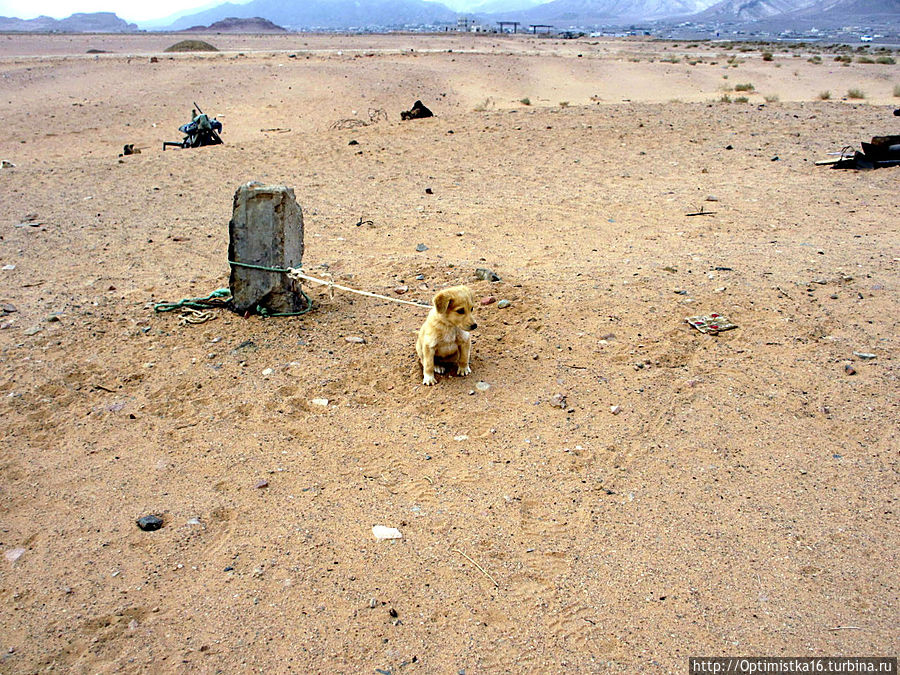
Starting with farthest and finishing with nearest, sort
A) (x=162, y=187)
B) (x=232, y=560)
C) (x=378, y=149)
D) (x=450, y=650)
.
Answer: (x=378, y=149)
(x=162, y=187)
(x=232, y=560)
(x=450, y=650)

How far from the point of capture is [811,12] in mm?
146000

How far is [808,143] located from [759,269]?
21.5 feet

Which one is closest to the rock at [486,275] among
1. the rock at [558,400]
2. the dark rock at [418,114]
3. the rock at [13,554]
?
the rock at [558,400]

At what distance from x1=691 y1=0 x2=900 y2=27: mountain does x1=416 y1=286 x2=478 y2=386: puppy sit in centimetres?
13549

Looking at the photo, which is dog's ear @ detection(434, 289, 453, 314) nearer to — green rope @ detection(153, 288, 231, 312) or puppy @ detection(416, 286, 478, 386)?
puppy @ detection(416, 286, 478, 386)

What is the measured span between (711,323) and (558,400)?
1689 mm

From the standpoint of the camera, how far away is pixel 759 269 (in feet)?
19.5

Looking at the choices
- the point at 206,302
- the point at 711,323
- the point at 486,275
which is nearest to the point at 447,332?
the point at 486,275

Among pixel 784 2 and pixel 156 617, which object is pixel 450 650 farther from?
pixel 784 2

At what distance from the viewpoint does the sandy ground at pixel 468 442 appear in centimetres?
265

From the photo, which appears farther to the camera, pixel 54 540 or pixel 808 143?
pixel 808 143

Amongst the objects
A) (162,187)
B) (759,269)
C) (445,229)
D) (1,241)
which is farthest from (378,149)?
(759,269)

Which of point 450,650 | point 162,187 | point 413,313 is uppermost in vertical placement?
point 162,187

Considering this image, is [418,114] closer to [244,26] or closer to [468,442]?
[468,442]
